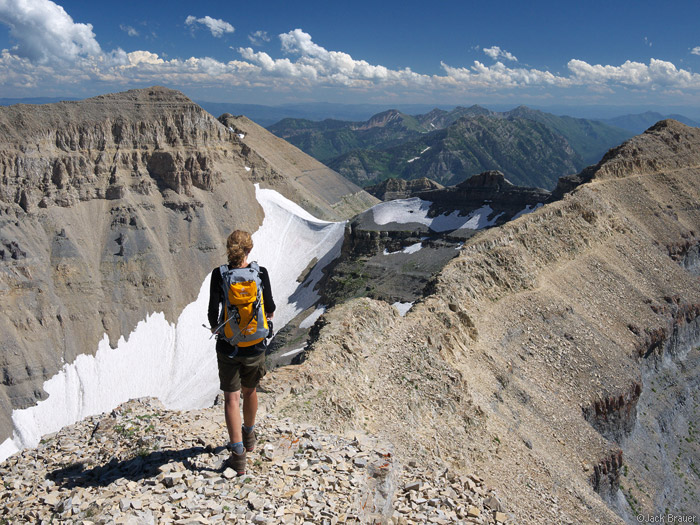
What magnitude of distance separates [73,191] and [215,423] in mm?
83168

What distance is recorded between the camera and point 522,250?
3916 cm

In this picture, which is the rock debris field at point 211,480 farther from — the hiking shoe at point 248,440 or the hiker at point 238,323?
the hiker at point 238,323

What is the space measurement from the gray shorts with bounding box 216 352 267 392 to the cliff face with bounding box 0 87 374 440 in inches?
2631

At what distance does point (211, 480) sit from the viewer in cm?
905

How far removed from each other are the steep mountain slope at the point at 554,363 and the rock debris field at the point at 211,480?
4457 mm

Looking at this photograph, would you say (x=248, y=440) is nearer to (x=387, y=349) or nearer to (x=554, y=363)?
(x=387, y=349)

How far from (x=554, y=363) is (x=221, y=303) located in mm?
28473

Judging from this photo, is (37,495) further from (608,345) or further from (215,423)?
(608,345)

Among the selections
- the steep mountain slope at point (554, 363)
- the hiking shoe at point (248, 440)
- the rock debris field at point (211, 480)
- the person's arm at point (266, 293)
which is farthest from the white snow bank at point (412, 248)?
the person's arm at point (266, 293)

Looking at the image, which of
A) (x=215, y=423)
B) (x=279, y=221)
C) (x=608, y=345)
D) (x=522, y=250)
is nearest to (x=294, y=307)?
(x=279, y=221)

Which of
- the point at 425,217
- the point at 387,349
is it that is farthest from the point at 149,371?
the point at 387,349

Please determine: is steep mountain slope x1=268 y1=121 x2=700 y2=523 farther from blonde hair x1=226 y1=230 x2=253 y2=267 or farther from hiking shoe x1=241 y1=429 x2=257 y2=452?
blonde hair x1=226 y1=230 x2=253 y2=267

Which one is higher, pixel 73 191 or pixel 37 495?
pixel 37 495

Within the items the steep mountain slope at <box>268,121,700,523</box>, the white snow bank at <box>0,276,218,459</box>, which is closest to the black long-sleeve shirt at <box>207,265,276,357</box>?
the steep mountain slope at <box>268,121,700,523</box>
